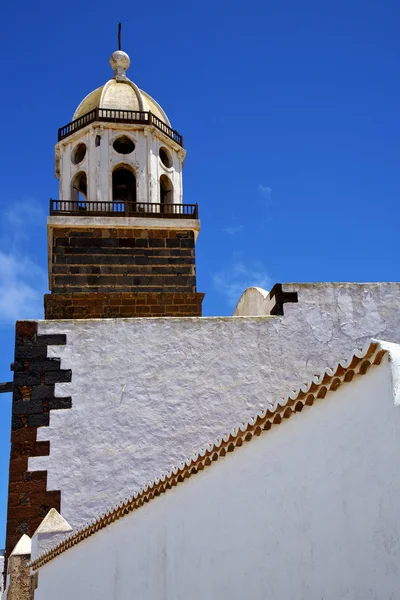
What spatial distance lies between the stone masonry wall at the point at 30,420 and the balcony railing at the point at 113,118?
6397mm

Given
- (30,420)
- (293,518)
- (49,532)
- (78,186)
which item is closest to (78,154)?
(78,186)

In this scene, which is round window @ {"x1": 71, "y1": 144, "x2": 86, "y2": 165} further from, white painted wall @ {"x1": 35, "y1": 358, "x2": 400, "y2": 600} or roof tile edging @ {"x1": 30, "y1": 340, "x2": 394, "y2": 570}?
white painted wall @ {"x1": 35, "y1": 358, "x2": 400, "y2": 600}

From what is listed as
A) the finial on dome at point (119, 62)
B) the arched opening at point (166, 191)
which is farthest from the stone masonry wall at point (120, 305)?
the finial on dome at point (119, 62)

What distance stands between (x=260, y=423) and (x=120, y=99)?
1218 cm

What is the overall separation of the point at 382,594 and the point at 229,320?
720 cm

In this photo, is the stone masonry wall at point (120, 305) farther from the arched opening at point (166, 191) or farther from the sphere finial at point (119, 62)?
the sphere finial at point (119, 62)

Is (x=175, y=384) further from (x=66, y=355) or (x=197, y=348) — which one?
(x=66, y=355)

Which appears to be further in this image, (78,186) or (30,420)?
(78,186)

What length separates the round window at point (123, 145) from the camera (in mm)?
15688

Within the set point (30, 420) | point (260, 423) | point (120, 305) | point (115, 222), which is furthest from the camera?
point (115, 222)

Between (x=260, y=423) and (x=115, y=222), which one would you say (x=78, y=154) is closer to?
(x=115, y=222)

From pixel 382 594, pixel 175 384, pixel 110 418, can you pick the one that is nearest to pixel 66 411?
pixel 110 418

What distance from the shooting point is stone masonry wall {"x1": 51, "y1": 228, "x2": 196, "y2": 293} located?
14.1m

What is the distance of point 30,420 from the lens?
394 inches
